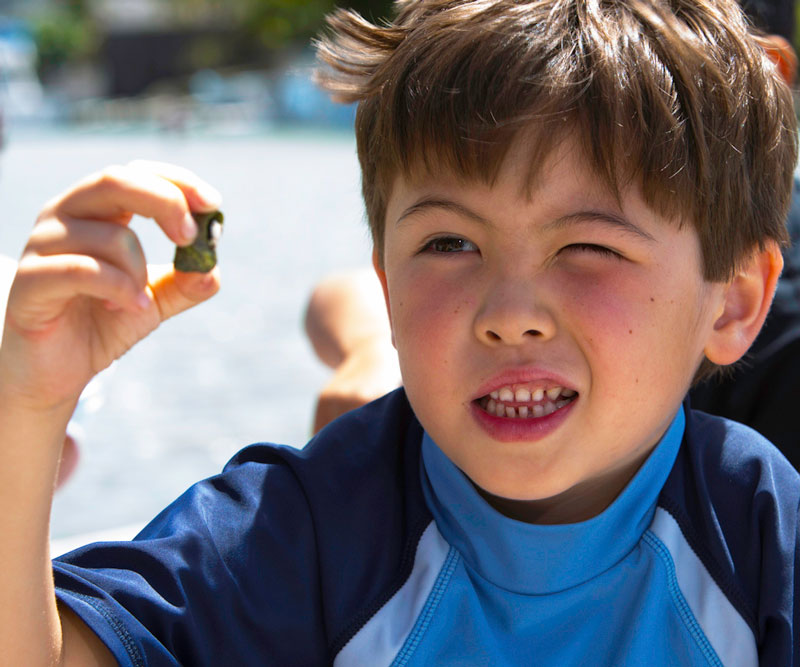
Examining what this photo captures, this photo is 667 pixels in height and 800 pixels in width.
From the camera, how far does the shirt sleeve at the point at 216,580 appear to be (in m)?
1.02

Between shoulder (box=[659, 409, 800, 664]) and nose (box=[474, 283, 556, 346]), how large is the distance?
0.31m

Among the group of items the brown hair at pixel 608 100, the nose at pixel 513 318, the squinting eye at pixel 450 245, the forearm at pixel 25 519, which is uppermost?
the brown hair at pixel 608 100

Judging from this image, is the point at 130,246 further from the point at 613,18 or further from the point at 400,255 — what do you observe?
the point at 613,18

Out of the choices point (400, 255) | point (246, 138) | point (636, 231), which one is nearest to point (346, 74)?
point (400, 255)

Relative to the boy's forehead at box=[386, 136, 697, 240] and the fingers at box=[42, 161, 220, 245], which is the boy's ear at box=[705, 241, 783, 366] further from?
the fingers at box=[42, 161, 220, 245]

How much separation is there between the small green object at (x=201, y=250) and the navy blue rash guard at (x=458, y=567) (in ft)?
1.06

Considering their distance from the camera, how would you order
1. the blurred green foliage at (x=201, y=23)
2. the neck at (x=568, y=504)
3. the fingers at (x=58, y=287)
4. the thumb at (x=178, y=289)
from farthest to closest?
the blurred green foliage at (x=201, y=23) < the neck at (x=568, y=504) < the thumb at (x=178, y=289) < the fingers at (x=58, y=287)

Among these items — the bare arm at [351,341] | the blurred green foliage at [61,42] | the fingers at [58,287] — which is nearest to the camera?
the fingers at [58,287]

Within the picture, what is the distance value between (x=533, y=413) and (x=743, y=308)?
381 millimetres

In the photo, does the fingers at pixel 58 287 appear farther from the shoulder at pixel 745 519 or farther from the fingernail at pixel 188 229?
the shoulder at pixel 745 519

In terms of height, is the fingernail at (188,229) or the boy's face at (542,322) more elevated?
the fingernail at (188,229)

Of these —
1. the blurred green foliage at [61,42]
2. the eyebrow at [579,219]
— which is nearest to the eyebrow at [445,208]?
the eyebrow at [579,219]

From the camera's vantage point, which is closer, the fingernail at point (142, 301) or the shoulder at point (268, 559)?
the fingernail at point (142, 301)

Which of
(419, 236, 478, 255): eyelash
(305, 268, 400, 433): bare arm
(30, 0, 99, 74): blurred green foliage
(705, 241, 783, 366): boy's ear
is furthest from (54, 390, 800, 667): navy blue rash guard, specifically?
(30, 0, 99, 74): blurred green foliage
